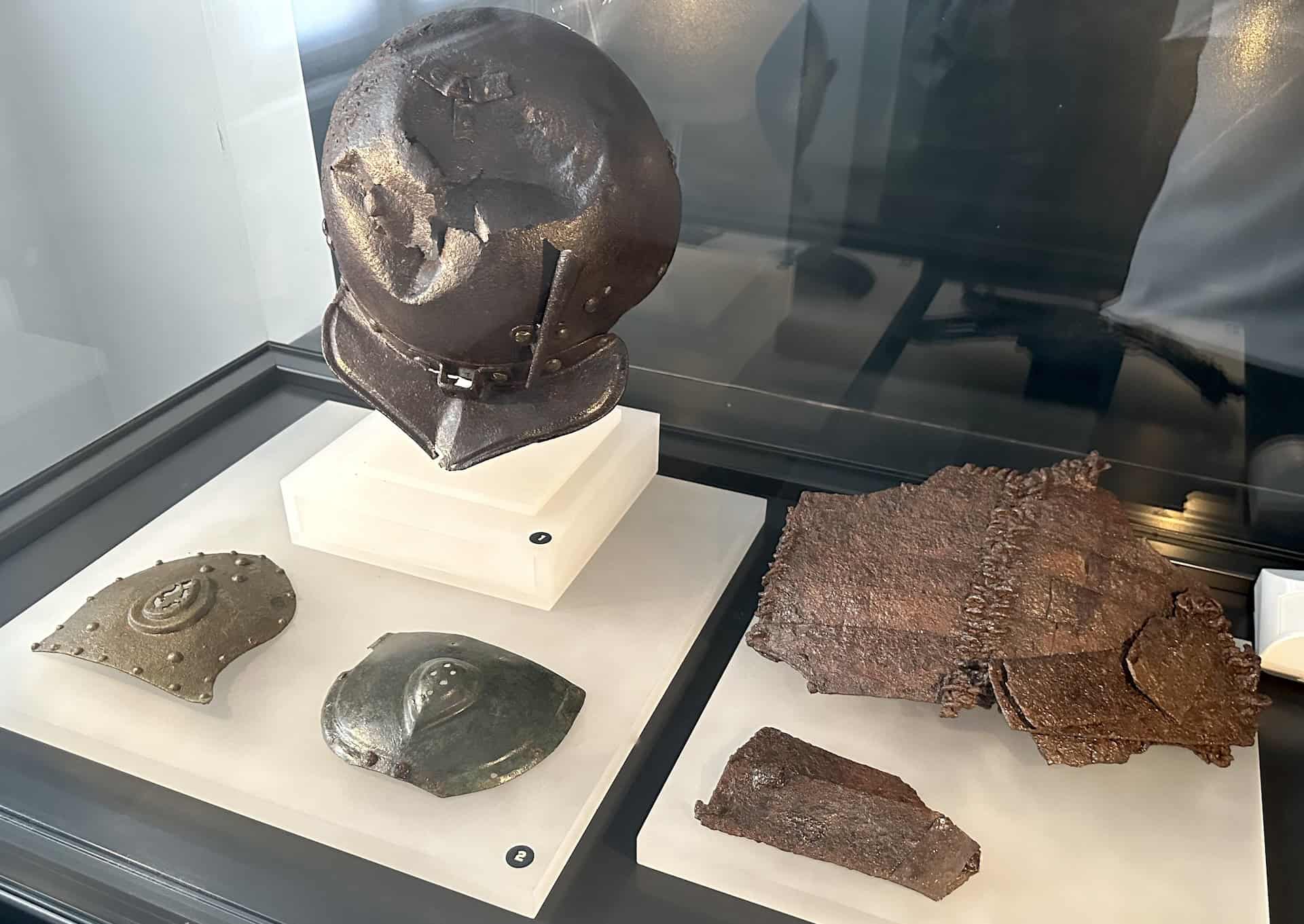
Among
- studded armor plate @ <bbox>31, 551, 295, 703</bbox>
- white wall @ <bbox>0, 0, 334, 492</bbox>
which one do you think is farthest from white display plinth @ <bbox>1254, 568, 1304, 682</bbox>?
white wall @ <bbox>0, 0, 334, 492</bbox>

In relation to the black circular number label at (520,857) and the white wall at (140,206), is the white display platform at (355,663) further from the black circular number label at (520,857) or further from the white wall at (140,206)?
the white wall at (140,206)

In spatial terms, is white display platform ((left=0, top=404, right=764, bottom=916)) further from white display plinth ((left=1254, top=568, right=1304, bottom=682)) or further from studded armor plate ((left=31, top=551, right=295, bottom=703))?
white display plinth ((left=1254, top=568, right=1304, bottom=682))

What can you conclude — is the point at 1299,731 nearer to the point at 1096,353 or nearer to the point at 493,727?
the point at 1096,353

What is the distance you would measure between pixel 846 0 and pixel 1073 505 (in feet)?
3.75

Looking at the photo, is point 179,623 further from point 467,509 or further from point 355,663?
point 467,509

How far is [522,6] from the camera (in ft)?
8.02

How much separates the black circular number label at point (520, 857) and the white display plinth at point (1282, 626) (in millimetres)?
1349

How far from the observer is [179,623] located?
5.88 ft

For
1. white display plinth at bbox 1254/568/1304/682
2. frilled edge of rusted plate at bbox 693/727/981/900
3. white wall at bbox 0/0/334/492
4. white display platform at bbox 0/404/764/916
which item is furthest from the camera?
white wall at bbox 0/0/334/492

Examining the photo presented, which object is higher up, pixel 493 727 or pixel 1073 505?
pixel 1073 505

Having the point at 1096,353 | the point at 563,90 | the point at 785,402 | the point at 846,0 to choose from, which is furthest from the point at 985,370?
the point at 563,90

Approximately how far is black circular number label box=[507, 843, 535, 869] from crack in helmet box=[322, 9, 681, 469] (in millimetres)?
651

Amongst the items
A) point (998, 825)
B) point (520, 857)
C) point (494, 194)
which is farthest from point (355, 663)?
point (998, 825)

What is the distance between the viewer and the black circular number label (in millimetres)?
1467
